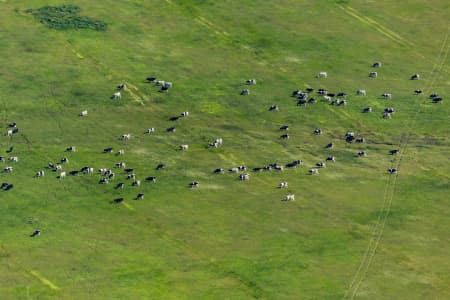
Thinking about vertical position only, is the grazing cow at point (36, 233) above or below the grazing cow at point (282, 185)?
below

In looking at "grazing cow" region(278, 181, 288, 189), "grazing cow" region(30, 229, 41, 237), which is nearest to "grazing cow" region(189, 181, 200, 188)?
"grazing cow" region(278, 181, 288, 189)

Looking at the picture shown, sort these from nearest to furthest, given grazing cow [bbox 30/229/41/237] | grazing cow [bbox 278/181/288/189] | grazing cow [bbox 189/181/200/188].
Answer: grazing cow [bbox 30/229/41/237] → grazing cow [bbox 189/181/200/188] → grazing cow [bbox 278/181/288/189]

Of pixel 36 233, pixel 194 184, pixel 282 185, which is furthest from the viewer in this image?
pixel 282 185

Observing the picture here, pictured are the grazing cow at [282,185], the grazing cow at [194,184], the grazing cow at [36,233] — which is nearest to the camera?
the grazing cow at [36,233]

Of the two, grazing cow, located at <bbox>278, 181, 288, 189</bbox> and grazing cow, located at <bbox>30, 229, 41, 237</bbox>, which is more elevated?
grazing cow, located at <bbox>278, 181, 288, 189</bbox>

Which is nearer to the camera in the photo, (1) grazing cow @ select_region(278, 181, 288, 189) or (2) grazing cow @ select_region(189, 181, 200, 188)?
(2) grazing cow @ select_region(189, 181, 200, 188)

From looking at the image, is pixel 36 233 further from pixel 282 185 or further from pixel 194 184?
pixel 282 185

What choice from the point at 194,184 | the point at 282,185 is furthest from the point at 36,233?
the point at 282,185

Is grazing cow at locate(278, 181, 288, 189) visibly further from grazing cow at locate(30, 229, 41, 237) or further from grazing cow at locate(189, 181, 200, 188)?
grazing cow at locate(30, 229, 41, 237)

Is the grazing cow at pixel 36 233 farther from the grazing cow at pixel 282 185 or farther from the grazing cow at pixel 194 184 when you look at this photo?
the grazing cow at pixel 282 185

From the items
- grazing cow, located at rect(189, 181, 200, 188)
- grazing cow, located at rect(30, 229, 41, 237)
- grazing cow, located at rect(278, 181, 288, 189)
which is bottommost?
grazing cow, located at rect(30, 229, 41, 237)

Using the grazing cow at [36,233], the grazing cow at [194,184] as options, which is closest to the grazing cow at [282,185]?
the grazing cow at [194,184]

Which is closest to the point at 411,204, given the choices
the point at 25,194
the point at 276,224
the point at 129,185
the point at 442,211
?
the point at 442,211
